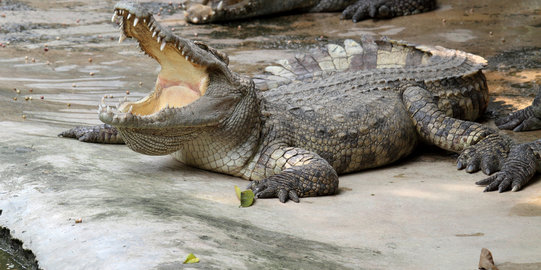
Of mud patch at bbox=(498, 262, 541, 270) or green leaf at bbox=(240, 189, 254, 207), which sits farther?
green leaf at bbox=(240, 189, 254, 207)

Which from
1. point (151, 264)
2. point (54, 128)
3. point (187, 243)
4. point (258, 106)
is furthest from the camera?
point (54, 128)

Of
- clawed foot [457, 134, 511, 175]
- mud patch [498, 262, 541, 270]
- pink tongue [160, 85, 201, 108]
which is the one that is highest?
pink tongue [160, 85, 201, 108]

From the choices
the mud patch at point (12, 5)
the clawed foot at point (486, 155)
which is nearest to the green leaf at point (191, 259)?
the clawed foot at point (486, 155)

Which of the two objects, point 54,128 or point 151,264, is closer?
point 151,264

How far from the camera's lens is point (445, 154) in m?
5.40

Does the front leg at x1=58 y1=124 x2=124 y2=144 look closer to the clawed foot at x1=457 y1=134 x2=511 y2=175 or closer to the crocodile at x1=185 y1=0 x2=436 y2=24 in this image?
the clawed foot at x1=457 y1=134 x2=511 y2=175

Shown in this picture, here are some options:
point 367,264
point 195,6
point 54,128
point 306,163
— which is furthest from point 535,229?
point 195,6

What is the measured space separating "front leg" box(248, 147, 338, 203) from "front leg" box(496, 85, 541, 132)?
88.9 inches

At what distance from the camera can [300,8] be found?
11.0 metres

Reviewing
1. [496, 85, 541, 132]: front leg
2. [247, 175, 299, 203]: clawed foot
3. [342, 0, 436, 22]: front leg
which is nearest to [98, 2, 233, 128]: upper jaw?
[247, 175, 299, 203]: clawed foot

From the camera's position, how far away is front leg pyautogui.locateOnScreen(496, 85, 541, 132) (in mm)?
5621

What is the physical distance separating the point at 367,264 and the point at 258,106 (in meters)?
2.13

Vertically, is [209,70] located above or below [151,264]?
above

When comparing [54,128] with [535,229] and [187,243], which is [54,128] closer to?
[187,243]
